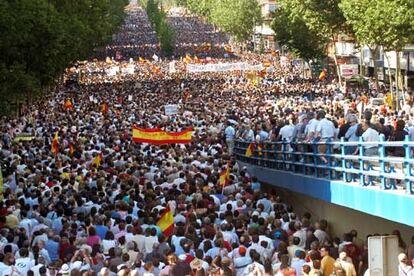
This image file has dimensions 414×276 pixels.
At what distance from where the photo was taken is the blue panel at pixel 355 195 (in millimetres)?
15201

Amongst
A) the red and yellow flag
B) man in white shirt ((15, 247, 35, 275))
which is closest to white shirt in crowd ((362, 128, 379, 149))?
man in white shirt ((15, 247, 35, 275))

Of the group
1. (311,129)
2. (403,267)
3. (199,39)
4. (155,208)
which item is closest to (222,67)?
(311,129)

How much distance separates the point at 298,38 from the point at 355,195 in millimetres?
58984

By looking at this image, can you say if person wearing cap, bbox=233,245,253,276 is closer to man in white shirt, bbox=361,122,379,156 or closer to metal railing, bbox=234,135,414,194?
metal railing, bbox=234,135,414,194

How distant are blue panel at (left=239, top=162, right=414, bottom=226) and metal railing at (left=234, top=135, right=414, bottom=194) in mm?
132

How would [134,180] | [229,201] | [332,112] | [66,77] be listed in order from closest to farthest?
[229,201], [134,180], [332,112], [66,77]

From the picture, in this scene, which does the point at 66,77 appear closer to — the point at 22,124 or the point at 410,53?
the point at 410,53

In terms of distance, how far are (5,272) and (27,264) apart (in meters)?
0.32

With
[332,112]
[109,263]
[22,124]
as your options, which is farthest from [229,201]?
[22,124]

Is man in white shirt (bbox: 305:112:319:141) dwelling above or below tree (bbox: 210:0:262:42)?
above

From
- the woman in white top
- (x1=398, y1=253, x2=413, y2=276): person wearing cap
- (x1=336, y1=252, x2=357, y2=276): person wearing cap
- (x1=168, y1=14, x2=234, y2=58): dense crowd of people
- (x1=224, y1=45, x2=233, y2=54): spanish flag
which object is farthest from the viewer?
(x1=168, y1=14, x2=234, y2=58): dense crowd of people

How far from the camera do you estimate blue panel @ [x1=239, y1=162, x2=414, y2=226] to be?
49.9ft

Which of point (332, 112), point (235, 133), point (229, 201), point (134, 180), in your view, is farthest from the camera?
point (332, 112)

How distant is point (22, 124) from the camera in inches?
1603
